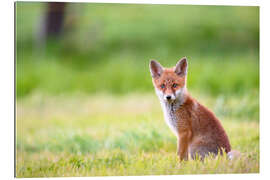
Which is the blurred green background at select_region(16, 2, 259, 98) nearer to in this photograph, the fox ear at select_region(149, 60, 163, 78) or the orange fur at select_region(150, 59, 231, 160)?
the fox ear at select_region(149, 60, 163, 78)

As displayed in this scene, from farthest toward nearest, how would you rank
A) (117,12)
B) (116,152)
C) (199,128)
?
1. (117,12)
2. (116,152)
3. (199,128)

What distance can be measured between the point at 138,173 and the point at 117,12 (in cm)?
256

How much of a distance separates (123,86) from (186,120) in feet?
9.18

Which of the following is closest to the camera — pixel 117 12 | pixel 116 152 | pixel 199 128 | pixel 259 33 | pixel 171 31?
pixel 199 128

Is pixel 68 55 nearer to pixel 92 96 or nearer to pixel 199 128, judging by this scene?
pixel 92 96

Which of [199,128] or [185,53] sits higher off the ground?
[185,53]

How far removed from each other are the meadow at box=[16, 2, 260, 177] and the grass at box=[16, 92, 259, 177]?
0.6 inches

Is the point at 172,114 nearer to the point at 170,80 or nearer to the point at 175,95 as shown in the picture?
the point at 175,95

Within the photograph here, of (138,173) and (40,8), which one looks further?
(40,8)

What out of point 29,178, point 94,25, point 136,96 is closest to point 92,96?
point 136,96

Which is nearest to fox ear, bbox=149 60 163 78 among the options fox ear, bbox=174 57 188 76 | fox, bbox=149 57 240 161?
fox, bbox=149 57 240 161

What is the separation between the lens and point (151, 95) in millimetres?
6695

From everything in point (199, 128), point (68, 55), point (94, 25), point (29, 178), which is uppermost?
point (94, 25)

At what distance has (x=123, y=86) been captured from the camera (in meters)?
6.89
